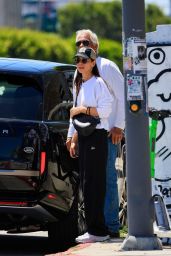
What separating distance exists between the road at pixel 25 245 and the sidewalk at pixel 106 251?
93 cm

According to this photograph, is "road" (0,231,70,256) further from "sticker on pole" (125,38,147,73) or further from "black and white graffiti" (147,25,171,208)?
"sticker on pole" (125,38,147,73)

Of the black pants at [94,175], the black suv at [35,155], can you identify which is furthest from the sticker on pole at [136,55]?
the black suv at [35,155]

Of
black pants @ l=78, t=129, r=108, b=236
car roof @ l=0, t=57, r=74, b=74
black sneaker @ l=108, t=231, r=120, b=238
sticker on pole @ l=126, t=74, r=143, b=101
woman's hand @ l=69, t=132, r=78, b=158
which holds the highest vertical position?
car roof @ l=0, t=57, r=74, b=74

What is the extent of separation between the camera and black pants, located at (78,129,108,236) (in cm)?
849

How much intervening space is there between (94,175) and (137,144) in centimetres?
74

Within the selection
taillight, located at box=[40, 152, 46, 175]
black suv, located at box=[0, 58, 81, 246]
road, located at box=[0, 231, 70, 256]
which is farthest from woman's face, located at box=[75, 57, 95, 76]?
road, located at box=[0, 231, 70, 256]

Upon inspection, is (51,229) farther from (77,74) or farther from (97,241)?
(77,74)

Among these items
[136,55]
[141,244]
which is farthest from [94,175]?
[136,55]

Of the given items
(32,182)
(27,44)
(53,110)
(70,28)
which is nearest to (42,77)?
(53,110)

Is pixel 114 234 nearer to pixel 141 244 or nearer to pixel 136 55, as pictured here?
pixel 141 244

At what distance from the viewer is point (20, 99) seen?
895cm

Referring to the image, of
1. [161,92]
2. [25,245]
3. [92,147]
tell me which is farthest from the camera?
[25,245]

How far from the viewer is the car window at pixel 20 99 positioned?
8.87 meters

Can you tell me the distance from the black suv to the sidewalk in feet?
1.84
